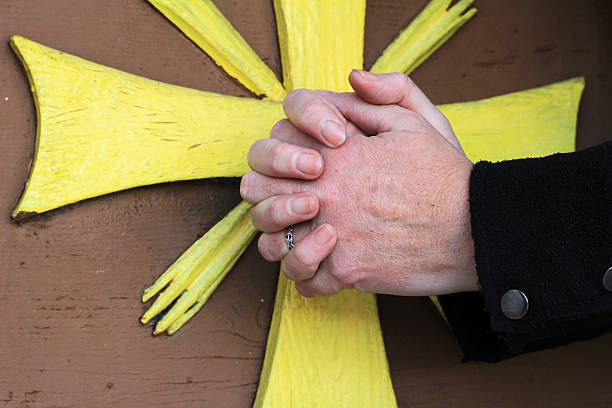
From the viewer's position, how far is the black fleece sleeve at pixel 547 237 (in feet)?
1.61

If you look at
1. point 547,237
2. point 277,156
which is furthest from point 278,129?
point 547,237

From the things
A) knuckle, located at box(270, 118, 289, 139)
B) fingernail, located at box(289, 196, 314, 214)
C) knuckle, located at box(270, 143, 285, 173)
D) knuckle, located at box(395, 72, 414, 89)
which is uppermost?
knuckle, located at box(270, 118, 289, 139)

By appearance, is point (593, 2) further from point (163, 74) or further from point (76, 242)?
point (76, 242)

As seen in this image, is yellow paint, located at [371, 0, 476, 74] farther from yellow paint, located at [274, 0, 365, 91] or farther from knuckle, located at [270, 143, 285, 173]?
knuckle, located at [270, 143, 285, 173]

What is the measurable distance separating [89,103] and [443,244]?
0.37 meters

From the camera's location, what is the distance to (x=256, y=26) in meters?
0.70

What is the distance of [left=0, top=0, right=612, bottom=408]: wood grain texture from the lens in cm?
57

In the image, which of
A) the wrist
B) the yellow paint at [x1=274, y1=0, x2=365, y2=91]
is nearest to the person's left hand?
the wrist

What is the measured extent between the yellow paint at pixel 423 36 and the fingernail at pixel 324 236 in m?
0.28

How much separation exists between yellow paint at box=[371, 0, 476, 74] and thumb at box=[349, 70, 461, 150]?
0.13 metres

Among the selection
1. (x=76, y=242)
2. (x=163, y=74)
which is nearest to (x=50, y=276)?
(x=76, y=242)

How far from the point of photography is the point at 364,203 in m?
0.55

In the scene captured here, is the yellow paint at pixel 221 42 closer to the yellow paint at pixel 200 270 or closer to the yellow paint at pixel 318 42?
the yellow paint at pixel 318 42

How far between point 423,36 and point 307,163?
1.07ft
